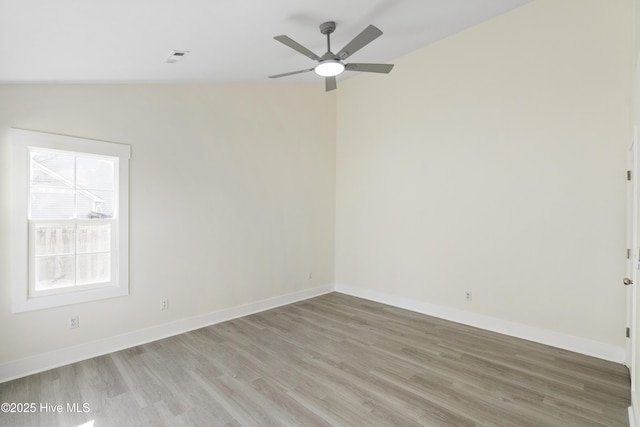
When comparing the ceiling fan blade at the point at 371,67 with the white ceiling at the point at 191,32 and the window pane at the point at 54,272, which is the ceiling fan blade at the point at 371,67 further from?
the window pane at the point at 54,272

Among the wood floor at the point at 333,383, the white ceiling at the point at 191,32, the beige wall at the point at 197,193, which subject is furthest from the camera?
the beige wall at the point at 197,193

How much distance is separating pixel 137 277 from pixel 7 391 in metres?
1.34

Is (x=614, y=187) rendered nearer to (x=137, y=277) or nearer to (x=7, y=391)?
(x=137, y=277)

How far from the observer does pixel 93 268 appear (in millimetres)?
3395

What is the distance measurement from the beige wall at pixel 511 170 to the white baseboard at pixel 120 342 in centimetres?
204

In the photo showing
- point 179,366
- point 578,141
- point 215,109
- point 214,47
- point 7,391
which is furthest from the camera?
point 215,109

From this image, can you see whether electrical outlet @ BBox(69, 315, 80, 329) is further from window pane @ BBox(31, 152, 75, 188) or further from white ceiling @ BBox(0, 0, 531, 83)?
white ceiling @ BBox(0, 0, 531, 83)

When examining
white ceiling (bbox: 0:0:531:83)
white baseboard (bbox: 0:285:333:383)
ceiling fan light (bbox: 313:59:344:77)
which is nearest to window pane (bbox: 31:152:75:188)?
white ceiling (bbox: 0:0:531:83)

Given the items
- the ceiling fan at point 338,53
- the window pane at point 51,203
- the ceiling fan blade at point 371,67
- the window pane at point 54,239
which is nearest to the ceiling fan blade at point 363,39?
the ceiling fan at point 338,53

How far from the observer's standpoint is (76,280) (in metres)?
3.28

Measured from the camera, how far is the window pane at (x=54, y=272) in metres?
3.04

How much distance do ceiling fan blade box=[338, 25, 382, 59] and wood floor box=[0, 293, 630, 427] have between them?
9.62 feet

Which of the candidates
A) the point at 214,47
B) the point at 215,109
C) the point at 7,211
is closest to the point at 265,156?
the point at 215,109

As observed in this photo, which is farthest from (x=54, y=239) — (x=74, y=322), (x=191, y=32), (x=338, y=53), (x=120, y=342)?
(x=338, y=53)
